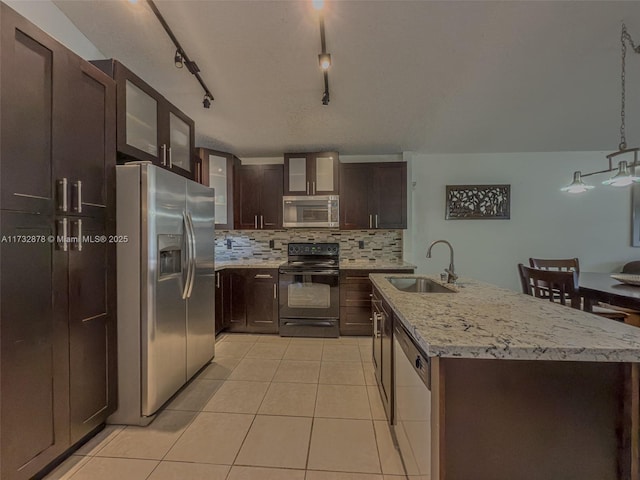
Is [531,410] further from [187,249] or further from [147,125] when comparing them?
[147,125]

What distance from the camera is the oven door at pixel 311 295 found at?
3.46 m

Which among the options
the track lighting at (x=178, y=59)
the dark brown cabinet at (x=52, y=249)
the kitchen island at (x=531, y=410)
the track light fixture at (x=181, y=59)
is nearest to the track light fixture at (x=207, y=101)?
the track light fixture at (x=181, y=59)

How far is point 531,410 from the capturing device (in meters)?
0.95

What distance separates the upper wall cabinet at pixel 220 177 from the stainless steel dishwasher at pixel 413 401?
9.59 feet

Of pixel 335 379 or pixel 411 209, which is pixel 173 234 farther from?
pixel 411 209

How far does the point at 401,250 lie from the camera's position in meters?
3.99

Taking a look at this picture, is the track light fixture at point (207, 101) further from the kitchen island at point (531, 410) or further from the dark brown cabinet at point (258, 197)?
the kitchen island at point (531, 410)

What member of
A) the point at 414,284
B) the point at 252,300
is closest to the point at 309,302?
the point at 252,300

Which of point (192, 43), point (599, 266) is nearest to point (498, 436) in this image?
point (192, 43)

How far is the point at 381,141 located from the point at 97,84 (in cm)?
286

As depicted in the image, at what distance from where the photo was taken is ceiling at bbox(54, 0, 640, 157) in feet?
5.23

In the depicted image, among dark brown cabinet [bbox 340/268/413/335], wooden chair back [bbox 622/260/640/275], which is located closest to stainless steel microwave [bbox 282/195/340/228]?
dark brown cabinet [bbox 340/268/413/335]

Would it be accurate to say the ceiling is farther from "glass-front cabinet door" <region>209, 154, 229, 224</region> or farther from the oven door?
the oven door

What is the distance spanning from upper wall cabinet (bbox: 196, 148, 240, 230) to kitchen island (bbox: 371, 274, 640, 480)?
3.28 metres
